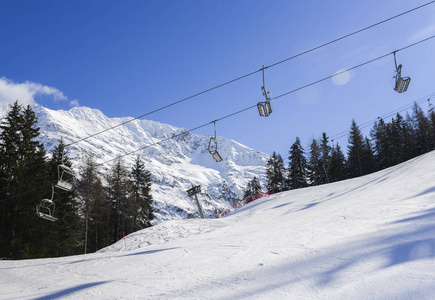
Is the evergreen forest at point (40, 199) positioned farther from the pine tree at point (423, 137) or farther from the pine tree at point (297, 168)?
the pine tree at point (423, 137)

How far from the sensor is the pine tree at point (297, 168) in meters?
48.3

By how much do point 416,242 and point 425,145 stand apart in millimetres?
48926

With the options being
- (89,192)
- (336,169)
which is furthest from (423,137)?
(89,192)

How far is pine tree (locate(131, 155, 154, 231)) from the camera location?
3350cm

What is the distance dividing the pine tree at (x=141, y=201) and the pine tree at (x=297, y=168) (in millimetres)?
24783

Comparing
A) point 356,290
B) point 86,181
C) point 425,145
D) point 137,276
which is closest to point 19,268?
point 137,276

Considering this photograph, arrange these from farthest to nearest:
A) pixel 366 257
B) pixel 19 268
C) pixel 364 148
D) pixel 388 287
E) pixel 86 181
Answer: pixel 364 148, pixel 86 181, pixel 19 268, pixel 366 257, pixel 388 287

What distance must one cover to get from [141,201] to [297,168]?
27.4 meters

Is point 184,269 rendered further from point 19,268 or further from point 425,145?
point 425,145

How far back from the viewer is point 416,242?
18.6 feet

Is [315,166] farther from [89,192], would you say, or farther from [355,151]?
[89,192]

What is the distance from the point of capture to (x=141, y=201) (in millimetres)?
34969

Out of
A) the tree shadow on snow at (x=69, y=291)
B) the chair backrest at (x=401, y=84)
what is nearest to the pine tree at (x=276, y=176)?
the chair backrest at (x=401, y=84)

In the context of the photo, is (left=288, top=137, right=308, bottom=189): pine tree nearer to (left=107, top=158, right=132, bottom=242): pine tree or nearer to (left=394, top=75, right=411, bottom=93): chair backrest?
(left=107, top=158, right=132, bottom=242): pine tree
